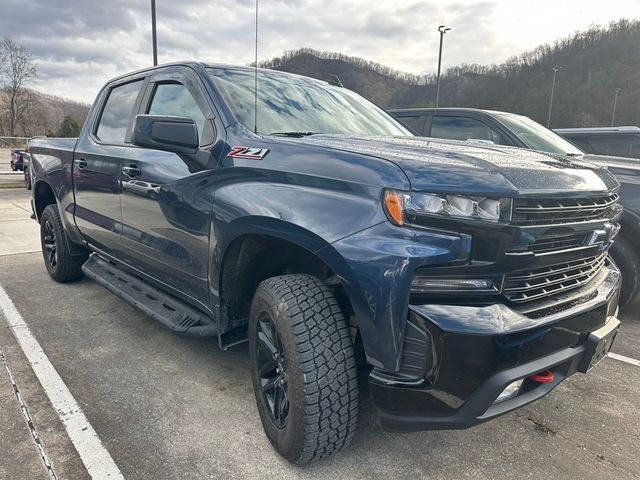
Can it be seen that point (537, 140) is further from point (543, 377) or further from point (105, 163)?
point (105, 163)

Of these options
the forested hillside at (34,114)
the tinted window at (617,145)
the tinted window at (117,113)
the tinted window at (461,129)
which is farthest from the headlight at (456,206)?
the forested hillside at (34,114)

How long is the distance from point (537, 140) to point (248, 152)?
3.85 metres

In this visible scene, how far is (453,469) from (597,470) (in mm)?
659

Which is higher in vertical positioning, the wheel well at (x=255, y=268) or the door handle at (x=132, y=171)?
the door handle at (x=132, y=171)

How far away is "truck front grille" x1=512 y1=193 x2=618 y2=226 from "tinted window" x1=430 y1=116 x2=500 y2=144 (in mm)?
3202

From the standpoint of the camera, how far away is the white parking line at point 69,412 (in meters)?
2.12

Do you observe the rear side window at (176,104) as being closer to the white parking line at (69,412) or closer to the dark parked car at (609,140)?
the white parking line at (69,412)

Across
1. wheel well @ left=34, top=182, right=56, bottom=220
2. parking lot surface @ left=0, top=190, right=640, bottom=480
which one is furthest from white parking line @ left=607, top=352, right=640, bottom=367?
wheel well @ left=34, top=182, right=56, bottom=220

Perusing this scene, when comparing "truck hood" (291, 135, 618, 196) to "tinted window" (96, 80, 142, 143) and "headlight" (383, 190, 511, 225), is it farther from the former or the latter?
"tinted window" (96, 80, 142, 143)

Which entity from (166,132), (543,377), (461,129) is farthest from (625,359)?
(166,132)

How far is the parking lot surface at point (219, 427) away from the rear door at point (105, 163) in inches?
32.2

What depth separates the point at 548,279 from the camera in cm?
195

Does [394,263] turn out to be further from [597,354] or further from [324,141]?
[597,354]

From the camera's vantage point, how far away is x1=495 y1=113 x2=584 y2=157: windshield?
16.2ft
